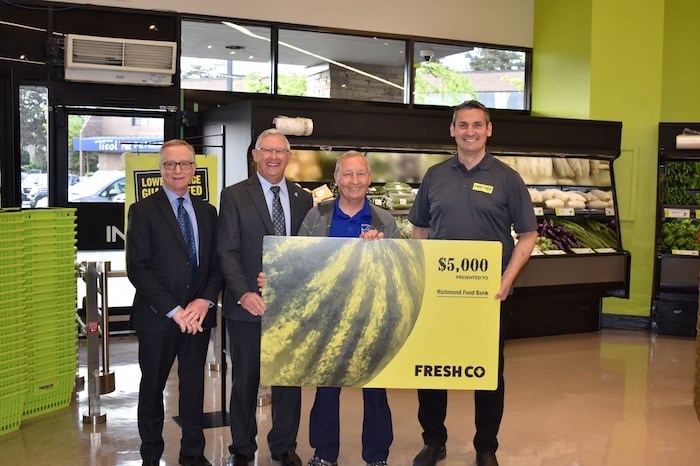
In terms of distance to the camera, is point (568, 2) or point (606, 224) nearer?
point (606, 224)

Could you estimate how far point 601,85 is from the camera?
8758 millimetres

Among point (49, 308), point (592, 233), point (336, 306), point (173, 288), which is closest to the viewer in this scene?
point (336, 306)

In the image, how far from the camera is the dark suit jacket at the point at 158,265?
3.95 meters

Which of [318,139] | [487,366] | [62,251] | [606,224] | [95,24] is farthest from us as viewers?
[606,224]

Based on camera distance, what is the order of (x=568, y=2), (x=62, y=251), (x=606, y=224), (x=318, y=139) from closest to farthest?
1. (x=62, y=251)
2. (x=318, y=139)
3. (x=606, y=224)
4. (x=568, y=2)

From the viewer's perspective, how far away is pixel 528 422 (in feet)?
17.6

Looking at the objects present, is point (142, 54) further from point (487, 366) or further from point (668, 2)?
point (668, 2)

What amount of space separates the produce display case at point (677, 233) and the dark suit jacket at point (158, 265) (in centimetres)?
592

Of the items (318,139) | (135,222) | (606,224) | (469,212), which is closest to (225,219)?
(135,222)

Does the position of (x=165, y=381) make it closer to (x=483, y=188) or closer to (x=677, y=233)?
(x=483, y=188)

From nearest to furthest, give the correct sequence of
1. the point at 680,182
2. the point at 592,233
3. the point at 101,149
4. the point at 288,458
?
the point at 288,458 → the point at 101,149 → the point at 592,233 → the point at 680,182

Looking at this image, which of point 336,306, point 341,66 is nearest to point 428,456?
point 336,306

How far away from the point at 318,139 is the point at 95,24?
244 cm

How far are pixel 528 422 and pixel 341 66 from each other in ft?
16.0
